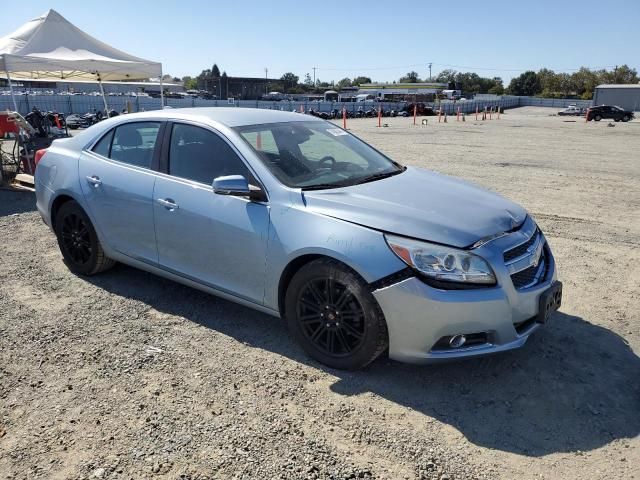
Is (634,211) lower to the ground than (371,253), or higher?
lower

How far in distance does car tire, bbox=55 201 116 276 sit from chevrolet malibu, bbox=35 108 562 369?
0.02 m

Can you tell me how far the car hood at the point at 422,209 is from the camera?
10.0 ft

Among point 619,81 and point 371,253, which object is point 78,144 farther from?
point 619,81

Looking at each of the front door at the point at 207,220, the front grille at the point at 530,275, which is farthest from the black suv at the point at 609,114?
the front door at the point at 207,220

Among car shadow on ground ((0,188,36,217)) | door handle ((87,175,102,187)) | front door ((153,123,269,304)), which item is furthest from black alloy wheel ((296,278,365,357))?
car shadow on ground ((0,188,36,217))

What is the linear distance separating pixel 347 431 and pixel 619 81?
119835 mm

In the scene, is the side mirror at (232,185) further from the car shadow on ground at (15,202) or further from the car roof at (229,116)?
the car shadow on ground at (15,202)

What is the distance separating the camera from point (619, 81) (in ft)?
335

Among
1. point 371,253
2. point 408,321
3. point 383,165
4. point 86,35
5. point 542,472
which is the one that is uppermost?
point 86,35

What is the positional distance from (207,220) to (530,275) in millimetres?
2209

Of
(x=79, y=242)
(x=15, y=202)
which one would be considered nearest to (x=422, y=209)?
(x=79, y=242)

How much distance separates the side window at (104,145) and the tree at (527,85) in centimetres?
13057

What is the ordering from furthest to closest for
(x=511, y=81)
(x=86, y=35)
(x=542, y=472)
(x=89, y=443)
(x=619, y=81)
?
1. (x=511, y=81)
2. (x=619, y=81)
3. (x=86, y=35)
4. (x=89, y=443)
5. (x=542, y=472)

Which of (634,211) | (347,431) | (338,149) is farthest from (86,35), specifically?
(347,431)
